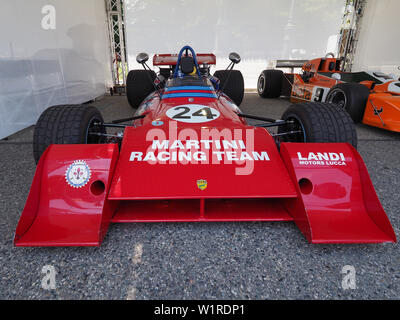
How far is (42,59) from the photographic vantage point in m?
4.12

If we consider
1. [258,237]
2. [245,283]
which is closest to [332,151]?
[258,237]

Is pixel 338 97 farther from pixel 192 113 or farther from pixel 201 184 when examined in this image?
pixel 201 184

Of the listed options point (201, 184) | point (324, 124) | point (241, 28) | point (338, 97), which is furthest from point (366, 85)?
point (241, 28)

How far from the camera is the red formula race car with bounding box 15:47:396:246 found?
1321 millimetres

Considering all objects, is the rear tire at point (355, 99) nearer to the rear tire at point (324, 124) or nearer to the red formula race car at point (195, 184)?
the rear tire at point (324, 124)

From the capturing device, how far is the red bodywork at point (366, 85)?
347 cm

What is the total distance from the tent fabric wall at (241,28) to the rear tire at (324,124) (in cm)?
705

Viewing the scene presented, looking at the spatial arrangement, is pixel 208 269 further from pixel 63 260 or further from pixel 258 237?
pixel 63 260

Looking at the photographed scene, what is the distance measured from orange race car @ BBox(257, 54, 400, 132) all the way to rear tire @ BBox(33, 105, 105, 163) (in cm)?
370

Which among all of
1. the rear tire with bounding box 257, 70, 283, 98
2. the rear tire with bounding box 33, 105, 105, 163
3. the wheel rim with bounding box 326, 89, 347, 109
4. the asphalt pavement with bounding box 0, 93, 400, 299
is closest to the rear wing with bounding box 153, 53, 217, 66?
the wheel rim with bounding box 326, 89, 347, 109

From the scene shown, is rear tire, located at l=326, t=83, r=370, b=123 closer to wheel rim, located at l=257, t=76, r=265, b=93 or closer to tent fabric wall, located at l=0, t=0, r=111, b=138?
wheel rim, located at l=257, t=76, r=265, b=93
